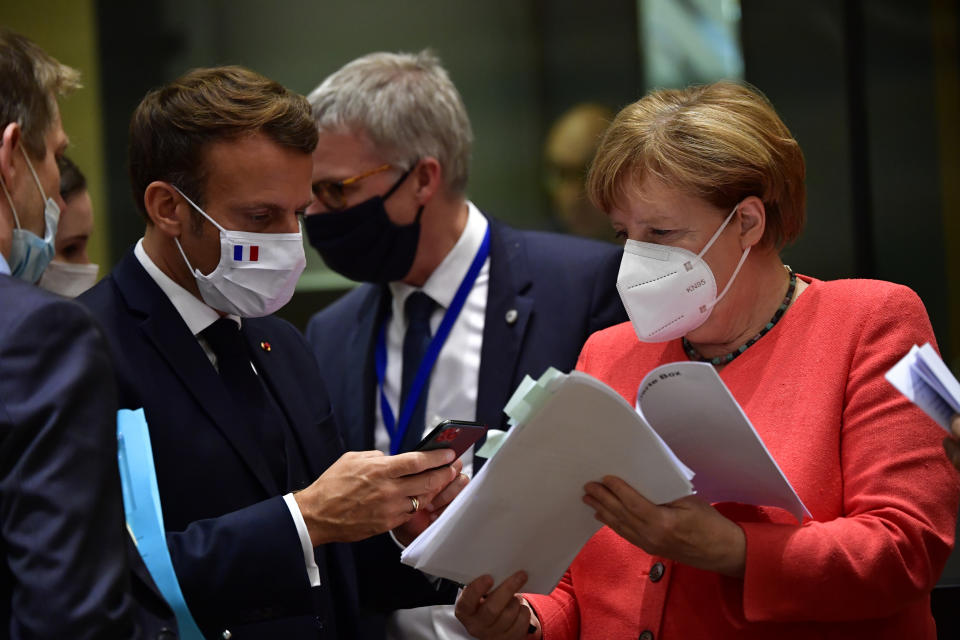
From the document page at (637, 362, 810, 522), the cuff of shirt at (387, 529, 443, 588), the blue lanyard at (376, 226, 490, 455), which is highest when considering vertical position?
the document page at (637, 362, 810, 522)

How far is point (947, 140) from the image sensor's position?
4719mm

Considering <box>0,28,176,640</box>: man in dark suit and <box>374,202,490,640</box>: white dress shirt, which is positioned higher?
<box>0,28,176,640</box>: man in dark suit

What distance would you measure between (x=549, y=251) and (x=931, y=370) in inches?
70.2

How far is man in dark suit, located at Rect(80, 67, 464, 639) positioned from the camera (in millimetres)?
2182

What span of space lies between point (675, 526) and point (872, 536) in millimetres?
331

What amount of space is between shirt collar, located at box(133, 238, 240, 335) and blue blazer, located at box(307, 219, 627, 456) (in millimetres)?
881

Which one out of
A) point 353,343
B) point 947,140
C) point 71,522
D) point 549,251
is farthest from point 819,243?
point 71,522

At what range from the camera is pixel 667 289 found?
214 cm

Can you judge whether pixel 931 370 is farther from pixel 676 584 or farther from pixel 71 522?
pixel 71 522

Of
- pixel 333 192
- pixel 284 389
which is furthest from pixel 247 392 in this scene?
pixel 333 192

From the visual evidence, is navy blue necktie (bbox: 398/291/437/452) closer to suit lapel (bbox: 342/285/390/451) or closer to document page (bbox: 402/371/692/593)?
suit lapel (bbox: 342/285/390/451)

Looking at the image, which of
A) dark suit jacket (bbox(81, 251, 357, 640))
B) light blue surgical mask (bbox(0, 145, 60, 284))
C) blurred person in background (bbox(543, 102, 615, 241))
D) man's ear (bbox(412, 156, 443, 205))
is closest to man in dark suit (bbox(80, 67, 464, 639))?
dark suit jacket (bbox(81, 251, 357, 640))

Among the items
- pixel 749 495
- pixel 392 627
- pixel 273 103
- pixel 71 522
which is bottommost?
pixel 392 627

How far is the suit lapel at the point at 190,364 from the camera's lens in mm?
2309
